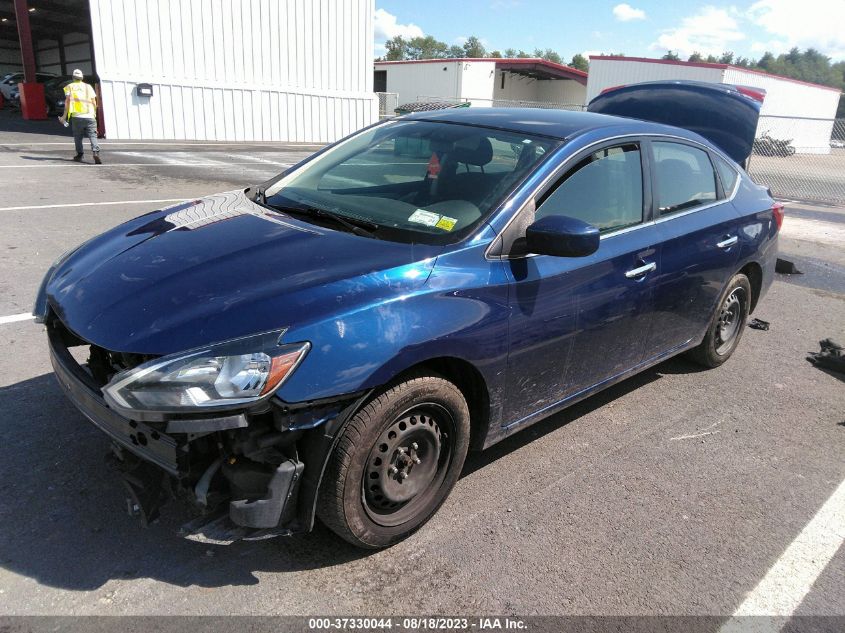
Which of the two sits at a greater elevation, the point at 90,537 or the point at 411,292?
the point at 411,292

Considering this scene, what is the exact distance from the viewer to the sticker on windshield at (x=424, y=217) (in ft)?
9.72

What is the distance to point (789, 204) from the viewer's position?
14.9m

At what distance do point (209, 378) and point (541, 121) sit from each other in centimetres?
238

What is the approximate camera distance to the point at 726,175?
180 inches

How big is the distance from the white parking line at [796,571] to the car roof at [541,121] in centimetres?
223

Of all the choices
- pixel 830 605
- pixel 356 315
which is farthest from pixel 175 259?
pixel 830 605

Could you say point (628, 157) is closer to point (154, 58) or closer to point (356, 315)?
point (356, 315)

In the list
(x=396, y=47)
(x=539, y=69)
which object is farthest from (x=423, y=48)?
(x=539, y=69)

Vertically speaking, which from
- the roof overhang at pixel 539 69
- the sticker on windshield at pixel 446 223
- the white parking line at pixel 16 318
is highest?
the roof overhang at pixel 539 69

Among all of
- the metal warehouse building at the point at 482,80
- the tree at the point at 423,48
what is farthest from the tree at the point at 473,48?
the metal warehouse building at the point at 482,80

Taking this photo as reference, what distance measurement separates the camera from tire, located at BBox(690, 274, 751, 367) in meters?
Result: 4.56

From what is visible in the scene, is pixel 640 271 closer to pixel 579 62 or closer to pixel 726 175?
pixel 726 175

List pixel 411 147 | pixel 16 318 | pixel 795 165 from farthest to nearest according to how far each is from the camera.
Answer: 1. pixel 795 165
2. pixel 16 318
3. pixel 411 147

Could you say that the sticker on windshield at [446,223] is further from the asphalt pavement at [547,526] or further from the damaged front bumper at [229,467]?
the asphalt pavement at [547,526]
